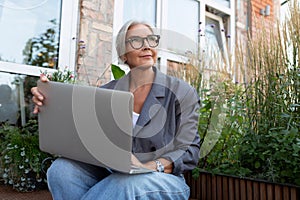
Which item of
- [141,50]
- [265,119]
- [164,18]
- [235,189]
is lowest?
[235,189]

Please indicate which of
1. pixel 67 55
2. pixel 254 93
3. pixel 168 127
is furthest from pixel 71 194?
pixel 67 55

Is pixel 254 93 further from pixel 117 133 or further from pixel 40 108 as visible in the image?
pixel 40 108

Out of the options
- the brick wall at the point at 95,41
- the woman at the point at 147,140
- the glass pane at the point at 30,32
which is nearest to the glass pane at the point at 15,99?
the glass pane at the point at 30,32

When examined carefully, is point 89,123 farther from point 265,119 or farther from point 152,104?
point 265,119

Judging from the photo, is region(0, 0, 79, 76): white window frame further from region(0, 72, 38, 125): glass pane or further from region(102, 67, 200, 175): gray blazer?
region(102, 67, 200, 175): gray blazer

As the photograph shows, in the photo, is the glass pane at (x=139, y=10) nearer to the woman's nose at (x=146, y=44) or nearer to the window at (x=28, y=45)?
the window at (x=28, y=45)

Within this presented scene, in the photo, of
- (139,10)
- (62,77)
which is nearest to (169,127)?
(62,77)

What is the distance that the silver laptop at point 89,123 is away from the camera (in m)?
0.88

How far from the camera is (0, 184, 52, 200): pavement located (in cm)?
178

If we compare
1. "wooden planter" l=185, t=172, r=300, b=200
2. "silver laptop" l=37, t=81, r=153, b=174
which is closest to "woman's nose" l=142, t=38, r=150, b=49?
"silver laptop" l=37, t=81, r=153, b=174

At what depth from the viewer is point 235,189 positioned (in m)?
1.56

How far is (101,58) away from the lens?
111 inches

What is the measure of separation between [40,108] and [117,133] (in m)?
0.38

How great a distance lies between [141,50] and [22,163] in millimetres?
1181
